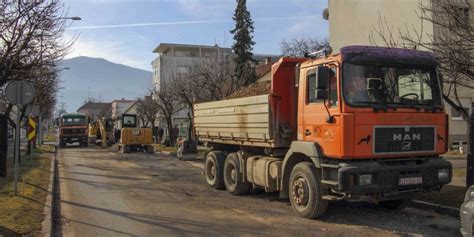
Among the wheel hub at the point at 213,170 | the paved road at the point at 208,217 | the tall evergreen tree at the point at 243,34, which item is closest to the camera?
the paved road at the point at 208,217

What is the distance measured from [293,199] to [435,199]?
10.5ft

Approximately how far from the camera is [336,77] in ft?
31.2

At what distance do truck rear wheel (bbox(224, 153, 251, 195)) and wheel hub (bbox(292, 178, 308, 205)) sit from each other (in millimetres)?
3166

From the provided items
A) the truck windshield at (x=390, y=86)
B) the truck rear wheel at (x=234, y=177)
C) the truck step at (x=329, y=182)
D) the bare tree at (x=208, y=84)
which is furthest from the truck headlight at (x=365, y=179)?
the bare tree at (x=208, y=84)

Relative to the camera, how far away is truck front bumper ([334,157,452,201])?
9.09m

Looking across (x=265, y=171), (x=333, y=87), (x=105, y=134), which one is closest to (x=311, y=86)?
(x=333, y=87)

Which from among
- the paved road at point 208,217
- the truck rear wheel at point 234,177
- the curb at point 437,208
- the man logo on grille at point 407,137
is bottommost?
the paved road at point 208,217

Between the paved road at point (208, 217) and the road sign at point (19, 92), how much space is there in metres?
2.55

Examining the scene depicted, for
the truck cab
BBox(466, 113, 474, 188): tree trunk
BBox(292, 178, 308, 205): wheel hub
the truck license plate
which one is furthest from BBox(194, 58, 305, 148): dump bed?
the truck cab

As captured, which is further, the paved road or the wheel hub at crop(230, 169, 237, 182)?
the wheel hub at crop(230, 169, 237, 182)

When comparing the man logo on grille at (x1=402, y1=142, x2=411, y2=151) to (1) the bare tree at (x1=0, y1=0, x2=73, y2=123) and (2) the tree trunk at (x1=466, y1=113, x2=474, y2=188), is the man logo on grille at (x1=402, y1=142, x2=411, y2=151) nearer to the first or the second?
(2) the tree trunk at (x1=466, y1=113, x2=474, y2=188)

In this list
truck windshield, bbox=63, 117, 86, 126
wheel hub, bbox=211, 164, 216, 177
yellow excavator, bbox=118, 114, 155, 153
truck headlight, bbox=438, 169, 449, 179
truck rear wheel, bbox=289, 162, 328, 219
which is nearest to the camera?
truck rear wheel, bbox=289, 162, 328, 219

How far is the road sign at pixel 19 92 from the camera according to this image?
12.3 metres

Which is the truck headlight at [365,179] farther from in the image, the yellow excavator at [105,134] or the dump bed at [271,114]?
the yellow excavator at [105,134]
